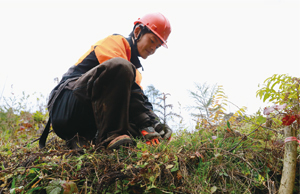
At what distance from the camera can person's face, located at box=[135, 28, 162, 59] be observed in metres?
3.03

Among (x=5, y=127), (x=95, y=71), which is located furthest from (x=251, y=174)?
(x=5, y=127)

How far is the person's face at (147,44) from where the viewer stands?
9.93 ft

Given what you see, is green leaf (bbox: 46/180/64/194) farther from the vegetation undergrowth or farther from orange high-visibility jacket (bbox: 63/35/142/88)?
orange high-visibility jacket (bbox: 63/35/142/88)

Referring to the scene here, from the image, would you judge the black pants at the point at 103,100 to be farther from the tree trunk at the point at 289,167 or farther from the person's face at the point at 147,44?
Result: the tree trunk at the point at 289,167

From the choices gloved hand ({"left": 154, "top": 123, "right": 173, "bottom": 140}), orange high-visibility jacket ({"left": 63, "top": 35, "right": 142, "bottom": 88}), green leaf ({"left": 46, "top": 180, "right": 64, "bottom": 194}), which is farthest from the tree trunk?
orange high-visibility jacket ({"left": 63, "top": 35, "right": 142, "bottom": 88})

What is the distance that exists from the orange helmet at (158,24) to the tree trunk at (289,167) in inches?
91.9

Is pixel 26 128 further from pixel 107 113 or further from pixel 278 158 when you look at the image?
pixel 278 158

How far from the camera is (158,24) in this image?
3.18 metres

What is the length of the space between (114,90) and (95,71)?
286mm

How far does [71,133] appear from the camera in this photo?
87.5 inches

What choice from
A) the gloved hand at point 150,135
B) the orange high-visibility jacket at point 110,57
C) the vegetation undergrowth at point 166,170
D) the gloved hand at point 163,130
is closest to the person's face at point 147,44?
the orange high-visibility jacket at point 110,57

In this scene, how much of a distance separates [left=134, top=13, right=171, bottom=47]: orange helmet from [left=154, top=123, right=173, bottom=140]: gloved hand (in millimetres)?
1503

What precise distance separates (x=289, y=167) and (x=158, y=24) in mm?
2709

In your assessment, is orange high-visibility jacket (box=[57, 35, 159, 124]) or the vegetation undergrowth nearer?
the vegetation undergrowth
